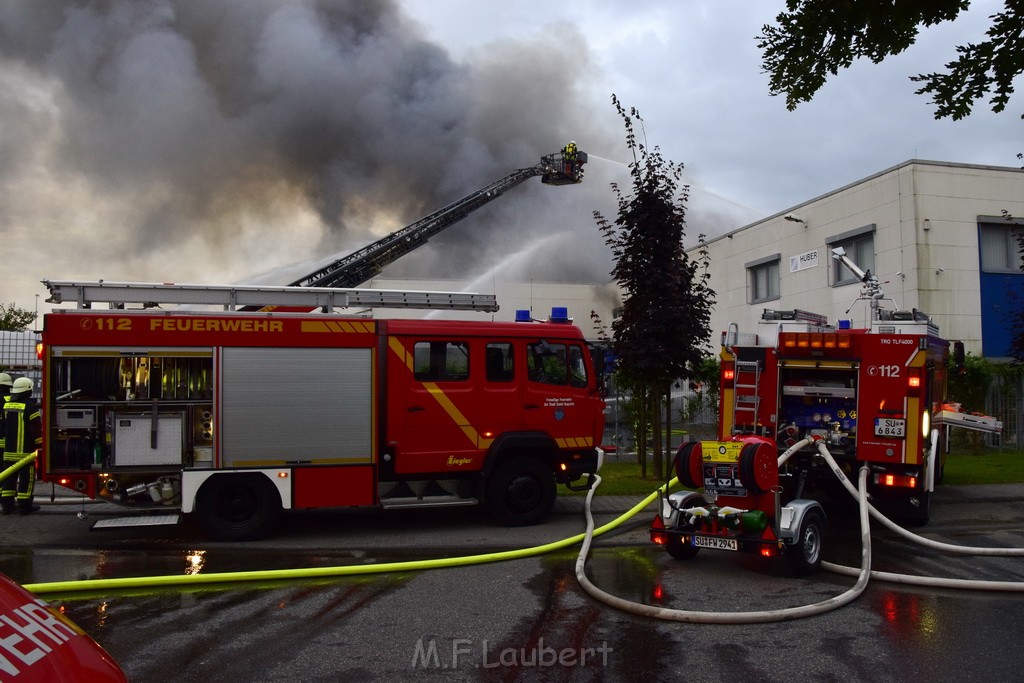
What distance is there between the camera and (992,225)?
19984 millimetres

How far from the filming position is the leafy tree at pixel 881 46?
5.09 ft

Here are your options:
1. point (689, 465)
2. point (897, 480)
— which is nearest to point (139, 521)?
point (689, 465)

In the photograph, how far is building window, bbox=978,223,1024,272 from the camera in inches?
784

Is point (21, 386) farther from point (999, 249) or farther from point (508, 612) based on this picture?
point (999, 249)

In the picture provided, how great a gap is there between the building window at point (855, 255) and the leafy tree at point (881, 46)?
800 inches

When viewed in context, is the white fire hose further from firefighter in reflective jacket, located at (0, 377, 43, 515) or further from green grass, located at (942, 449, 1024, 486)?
firefighter in reflective jacket, located at (0, 377, 43, 515)

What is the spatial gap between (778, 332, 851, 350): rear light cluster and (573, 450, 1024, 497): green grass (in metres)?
3.07

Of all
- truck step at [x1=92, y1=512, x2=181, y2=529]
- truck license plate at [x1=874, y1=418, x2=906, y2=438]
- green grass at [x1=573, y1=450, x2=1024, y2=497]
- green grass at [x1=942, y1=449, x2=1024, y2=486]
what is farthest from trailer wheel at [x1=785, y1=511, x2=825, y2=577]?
green grass at [x1=942, y1=449, x2=1024, y2=486]

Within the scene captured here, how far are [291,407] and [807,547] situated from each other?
5.28 m

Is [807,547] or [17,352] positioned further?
[17,352]

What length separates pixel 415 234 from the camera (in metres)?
13.7

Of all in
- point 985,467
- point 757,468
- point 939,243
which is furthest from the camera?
point 939,243

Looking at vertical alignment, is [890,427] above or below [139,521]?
above

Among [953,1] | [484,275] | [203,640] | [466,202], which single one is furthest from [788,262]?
[953,1]
